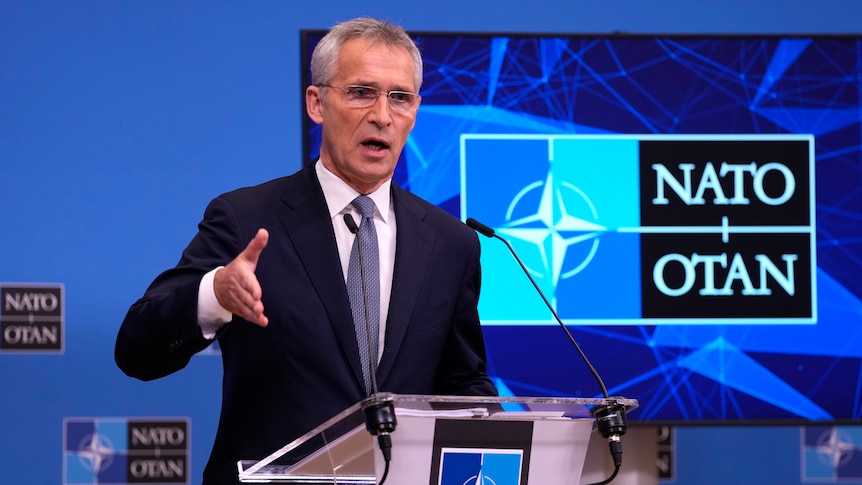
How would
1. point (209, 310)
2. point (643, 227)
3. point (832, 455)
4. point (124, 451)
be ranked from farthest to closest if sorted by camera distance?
1. point (832, 455)
2. point (124, 451)
3. point (643, 227)
4. point (209, 310)

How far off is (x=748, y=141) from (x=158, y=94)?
168cm

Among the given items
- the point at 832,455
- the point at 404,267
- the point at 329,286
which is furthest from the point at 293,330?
the point at 832,455

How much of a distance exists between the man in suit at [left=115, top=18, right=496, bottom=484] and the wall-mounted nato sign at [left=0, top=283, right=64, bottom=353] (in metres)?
1.40

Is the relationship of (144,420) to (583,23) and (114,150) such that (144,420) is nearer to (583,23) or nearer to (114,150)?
(114,150)

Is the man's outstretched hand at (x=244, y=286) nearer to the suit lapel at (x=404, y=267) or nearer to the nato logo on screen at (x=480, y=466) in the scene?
the nato logo on screen at (x=480, y=466)

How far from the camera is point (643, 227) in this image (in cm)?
314

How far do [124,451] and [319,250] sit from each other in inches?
60.8

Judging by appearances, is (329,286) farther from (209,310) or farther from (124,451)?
(124,451)

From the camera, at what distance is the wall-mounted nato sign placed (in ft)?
10.6

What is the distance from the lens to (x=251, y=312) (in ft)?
5.04

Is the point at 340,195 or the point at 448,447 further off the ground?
the point at 340,195

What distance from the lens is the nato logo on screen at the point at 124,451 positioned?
3240 mm

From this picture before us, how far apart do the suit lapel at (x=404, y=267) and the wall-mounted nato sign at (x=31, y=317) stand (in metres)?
1.48

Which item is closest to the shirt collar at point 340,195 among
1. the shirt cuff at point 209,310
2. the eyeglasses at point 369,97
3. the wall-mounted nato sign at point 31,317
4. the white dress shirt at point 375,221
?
the white dress shirt at point 375,221
